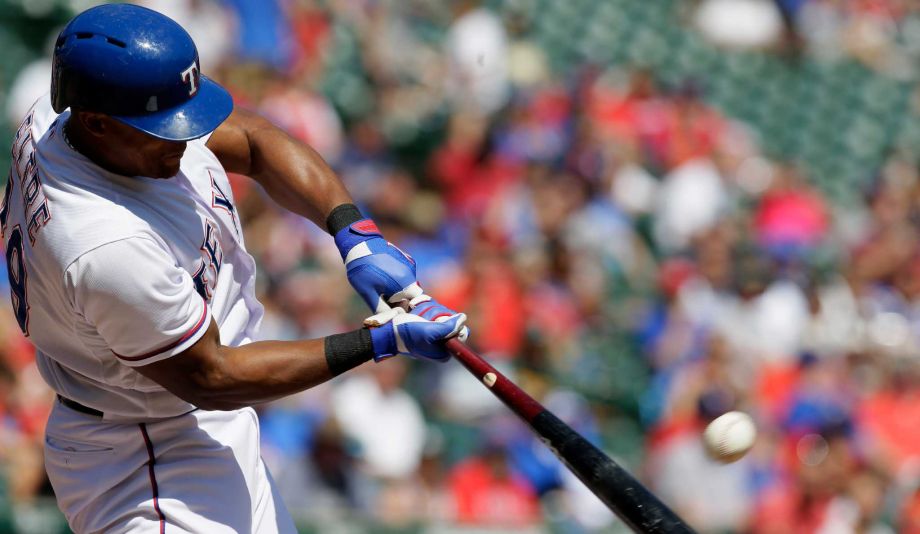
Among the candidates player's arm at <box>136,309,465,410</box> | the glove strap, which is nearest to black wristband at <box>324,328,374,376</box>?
player's arm at <box>136,309,465,410</box>

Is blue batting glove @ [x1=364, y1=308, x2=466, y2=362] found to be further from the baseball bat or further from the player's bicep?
the player's bicep

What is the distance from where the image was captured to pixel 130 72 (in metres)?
2.52

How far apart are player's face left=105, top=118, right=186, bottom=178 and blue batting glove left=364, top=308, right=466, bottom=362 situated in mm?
574

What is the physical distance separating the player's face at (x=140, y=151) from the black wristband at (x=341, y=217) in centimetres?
54

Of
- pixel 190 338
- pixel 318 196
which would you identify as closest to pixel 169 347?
pixel 190 338

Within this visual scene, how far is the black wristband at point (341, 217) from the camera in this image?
312cm

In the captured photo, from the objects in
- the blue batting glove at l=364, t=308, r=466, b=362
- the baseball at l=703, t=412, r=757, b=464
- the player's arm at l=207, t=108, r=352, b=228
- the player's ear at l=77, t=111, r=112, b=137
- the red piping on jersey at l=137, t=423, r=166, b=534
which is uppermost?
the baseball at l=703, t=412, r=757, b=464

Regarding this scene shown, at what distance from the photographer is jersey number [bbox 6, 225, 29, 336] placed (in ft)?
8.80

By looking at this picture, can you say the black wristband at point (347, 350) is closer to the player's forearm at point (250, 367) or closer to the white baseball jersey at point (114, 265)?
the player's forearm at point (250, 367)

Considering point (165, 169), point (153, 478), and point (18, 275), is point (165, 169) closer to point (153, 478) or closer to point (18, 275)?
point (18, 275)

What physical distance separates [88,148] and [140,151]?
0.40 feet

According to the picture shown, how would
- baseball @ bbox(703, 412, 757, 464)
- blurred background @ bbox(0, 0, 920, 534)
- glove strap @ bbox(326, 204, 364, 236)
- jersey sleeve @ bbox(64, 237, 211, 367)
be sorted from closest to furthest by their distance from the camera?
jersey sleeve @ bbox(64, 237, 211, 367), glove strap @ bbox(326, 204, 364, 236), baseball @ bbox(703, 412, 757, 464), blurred background @ bbox(0, 0, 920, 534)

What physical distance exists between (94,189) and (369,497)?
3.29 m

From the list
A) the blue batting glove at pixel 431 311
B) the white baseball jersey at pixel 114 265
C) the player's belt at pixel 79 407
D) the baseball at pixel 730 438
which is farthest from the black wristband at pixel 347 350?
the baseball at pixel 730 438
